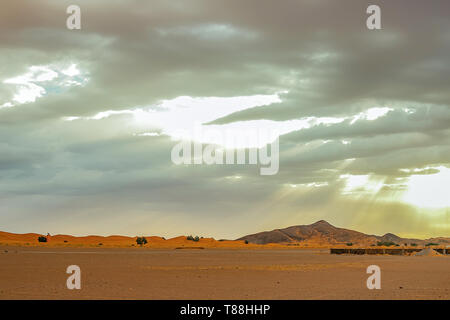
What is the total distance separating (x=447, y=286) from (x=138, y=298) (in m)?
14.6

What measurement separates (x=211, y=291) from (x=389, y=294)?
6949 millimetres

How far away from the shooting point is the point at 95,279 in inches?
1091

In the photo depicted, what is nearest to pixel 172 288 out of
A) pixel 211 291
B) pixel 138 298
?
pixel 211 291
